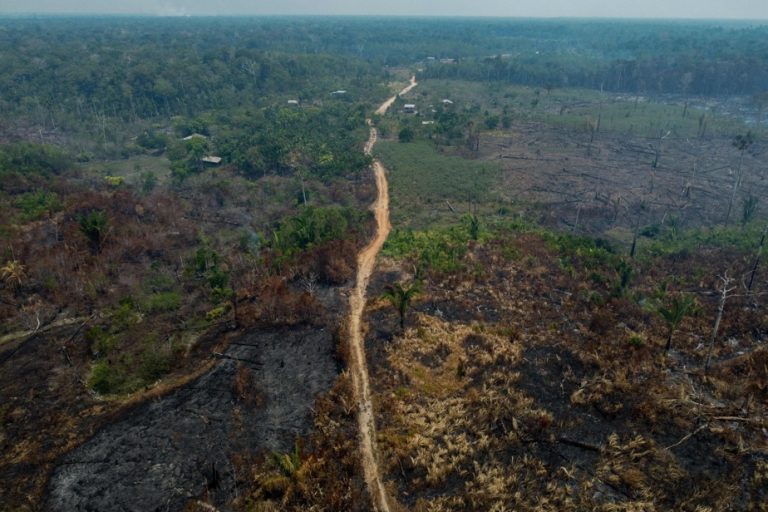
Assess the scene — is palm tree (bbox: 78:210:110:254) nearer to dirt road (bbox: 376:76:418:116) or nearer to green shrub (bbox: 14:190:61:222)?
green shrub (bbox: 14:190:61:222)

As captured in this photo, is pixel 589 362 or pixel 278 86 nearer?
pixel 589 362

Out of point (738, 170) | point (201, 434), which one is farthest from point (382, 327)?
point (738, 170)

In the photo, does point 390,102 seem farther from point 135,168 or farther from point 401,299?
point 401,299

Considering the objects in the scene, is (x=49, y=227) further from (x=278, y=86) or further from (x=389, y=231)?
(x=278, y=86)

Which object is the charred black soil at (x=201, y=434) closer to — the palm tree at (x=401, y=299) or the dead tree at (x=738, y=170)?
the palm tree at (x=401, y=299)

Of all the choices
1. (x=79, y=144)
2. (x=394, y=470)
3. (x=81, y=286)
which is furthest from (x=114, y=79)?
(x=394, y=470)

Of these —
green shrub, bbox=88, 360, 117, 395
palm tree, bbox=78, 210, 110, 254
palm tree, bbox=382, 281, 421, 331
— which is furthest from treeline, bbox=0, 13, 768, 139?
palm tree, bbox=382, 281, 421, 331
